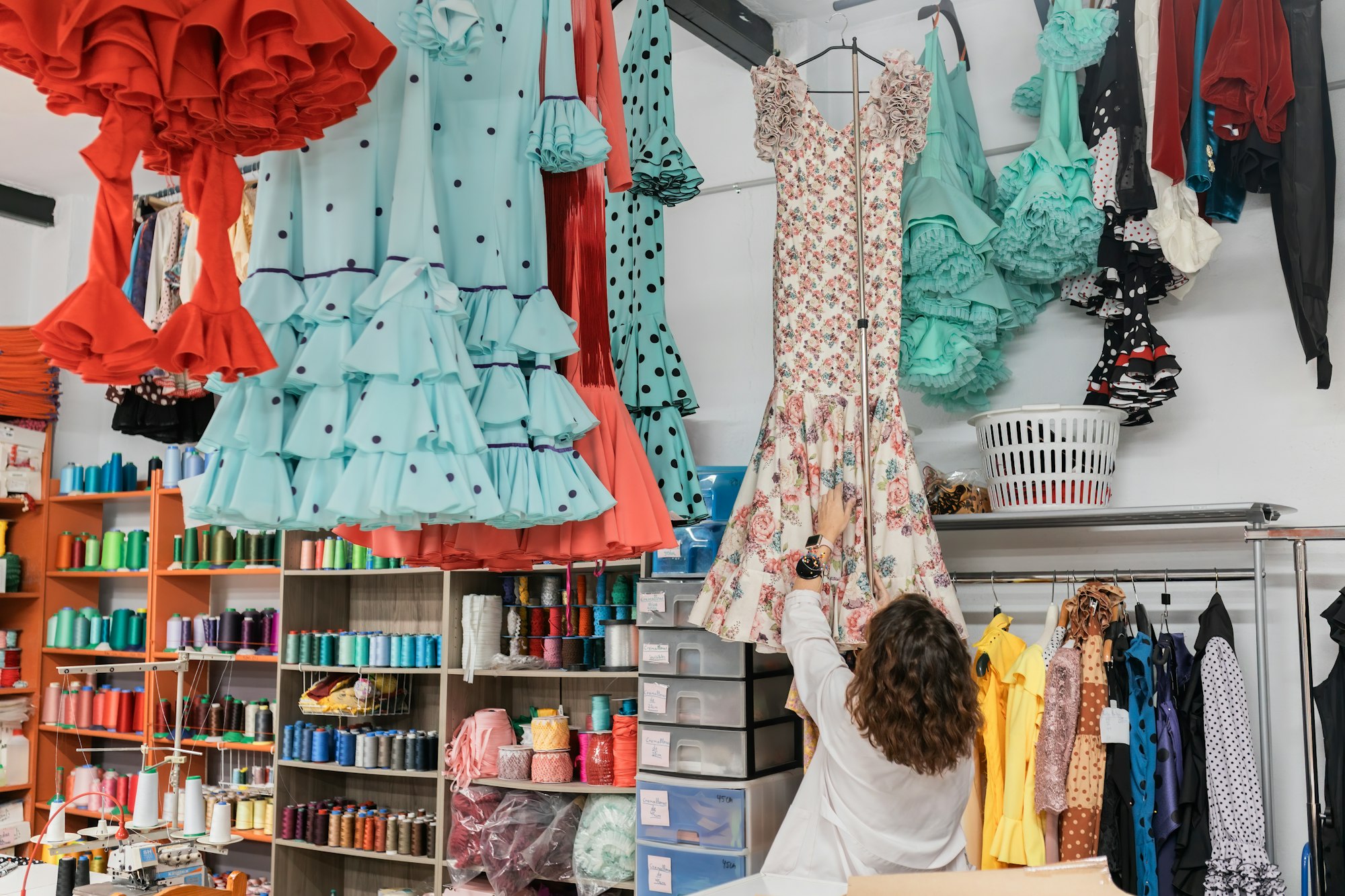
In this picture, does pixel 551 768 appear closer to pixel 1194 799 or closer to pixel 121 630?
pixel 1194 799

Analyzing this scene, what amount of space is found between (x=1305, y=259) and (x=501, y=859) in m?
3.29

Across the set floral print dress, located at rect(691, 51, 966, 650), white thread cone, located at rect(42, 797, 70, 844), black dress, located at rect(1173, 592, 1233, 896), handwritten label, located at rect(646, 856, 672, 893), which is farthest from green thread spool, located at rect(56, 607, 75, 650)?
black dress, located at rect(1173, 592, 1233, 896)

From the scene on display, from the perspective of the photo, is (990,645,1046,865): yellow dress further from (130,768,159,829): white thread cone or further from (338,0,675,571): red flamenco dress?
Answer: (130,768,159,829): white thread cone

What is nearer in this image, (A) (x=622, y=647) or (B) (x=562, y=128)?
(B) (x=562, y=128)

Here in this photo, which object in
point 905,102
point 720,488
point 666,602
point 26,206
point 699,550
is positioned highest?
point 26,206

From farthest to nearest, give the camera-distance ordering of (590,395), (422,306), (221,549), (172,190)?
(172,190)
(221,549)
(590,395)
(422,306)

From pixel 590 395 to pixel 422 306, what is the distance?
0.50 m

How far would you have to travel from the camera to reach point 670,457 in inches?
106

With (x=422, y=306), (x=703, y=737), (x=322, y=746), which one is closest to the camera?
(x=422, y=306)

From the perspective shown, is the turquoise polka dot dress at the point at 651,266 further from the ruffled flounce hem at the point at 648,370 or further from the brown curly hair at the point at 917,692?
the brown curly hair at the point at 917,692

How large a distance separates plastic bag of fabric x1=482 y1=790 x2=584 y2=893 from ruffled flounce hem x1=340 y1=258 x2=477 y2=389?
2.76 metres

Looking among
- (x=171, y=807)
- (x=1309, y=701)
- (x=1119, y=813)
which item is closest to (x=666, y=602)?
(x=1119, y=813)

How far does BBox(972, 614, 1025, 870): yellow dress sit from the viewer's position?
10.4 ft

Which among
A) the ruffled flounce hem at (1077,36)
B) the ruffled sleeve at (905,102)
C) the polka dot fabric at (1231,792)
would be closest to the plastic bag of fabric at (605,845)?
the polka dot fabric at (1231,792)
